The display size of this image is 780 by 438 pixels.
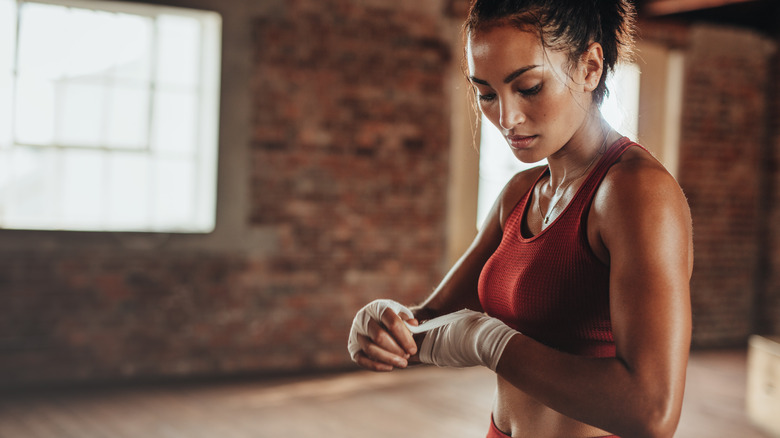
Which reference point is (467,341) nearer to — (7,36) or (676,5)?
(7,36)

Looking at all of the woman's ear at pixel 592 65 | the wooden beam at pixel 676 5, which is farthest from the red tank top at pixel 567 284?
the wooden beam at pixel 676 5

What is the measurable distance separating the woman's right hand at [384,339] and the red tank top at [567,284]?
0.66ft

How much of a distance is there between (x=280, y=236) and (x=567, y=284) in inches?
145

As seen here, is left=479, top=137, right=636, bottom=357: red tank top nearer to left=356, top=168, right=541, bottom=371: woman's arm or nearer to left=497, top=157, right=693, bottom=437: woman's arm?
left=497, top=157, right=693, bottom=437: woman's arm

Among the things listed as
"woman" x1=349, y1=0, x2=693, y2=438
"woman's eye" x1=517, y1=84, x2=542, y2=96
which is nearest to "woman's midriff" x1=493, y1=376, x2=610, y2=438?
"woman" x1=349, y1=0, x2=693, y2=438

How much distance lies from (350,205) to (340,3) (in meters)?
1.39

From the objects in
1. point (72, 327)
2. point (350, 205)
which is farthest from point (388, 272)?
point (72, 327)

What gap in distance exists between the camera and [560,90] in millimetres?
1042

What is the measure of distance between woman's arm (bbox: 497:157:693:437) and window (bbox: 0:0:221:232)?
374 cm

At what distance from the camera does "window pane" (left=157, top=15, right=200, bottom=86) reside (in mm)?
4219

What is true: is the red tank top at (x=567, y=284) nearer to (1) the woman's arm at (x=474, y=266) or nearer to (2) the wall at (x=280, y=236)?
(1) the woman's arm at (x=474, y=266)

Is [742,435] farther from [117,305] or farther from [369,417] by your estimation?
[117,305]

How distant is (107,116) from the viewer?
411 cm

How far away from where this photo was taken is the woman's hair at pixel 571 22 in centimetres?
102
